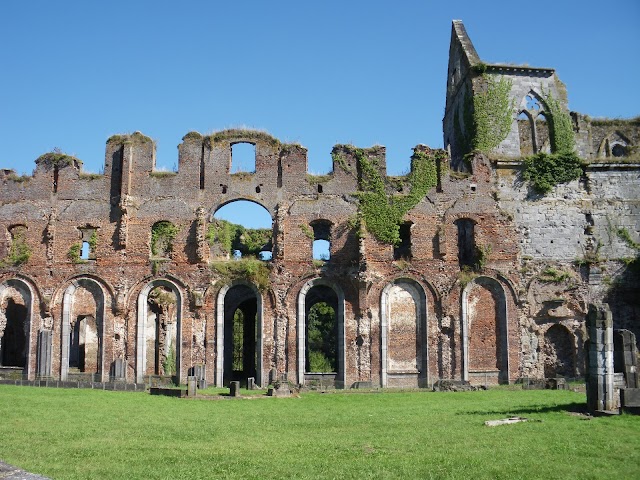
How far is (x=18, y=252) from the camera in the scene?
31125 millimetres

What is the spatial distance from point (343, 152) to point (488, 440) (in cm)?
1996

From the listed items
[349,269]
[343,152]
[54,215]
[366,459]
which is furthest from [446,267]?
[366,459]

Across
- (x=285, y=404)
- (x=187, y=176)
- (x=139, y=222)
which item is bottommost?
(x=285, y=404)

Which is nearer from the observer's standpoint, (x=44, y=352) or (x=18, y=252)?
(x=44, y=352)

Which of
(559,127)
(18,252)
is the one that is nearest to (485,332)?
(559,127)

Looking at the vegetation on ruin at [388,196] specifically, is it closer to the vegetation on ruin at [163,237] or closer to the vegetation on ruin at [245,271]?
the vegetation on ruin at [245,271]

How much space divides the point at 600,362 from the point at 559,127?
60.4ft

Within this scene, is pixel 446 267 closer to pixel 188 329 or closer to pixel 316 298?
pixel 316 298

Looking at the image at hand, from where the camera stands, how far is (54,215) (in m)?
31.2

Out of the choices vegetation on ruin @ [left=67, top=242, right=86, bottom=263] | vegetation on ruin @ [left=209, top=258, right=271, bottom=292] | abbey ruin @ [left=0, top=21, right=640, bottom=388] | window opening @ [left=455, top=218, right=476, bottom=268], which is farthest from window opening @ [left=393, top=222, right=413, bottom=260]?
vegetation on ruin @ [left=67, top=242, right=86, bottom=263]

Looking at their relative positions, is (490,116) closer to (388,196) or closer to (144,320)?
(388,196)

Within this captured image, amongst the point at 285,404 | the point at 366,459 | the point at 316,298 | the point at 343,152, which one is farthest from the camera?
the point at 316,298

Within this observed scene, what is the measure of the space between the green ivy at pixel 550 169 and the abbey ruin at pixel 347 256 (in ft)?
0.29

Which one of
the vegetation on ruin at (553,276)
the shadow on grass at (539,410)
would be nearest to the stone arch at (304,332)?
the vegetation on ruin at (553,276)
